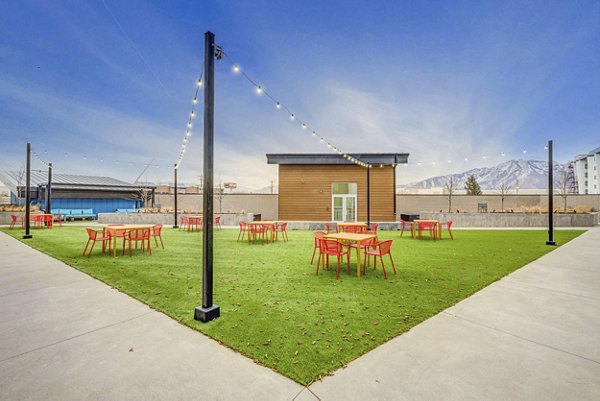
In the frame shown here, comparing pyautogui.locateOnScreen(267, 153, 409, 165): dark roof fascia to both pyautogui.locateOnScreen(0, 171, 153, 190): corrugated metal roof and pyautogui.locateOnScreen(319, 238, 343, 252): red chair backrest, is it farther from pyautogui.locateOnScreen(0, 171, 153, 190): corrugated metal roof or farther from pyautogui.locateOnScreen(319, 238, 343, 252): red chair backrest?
pyautogui.locateOnScreen(0, 171, 153, 190): corrugated metal roof

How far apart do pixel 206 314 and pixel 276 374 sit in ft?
4.45

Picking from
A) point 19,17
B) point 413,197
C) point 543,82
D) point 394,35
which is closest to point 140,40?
point 19,17

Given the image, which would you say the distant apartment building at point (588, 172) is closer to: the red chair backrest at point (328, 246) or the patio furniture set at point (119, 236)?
the red chair backrest at point (328, 246)

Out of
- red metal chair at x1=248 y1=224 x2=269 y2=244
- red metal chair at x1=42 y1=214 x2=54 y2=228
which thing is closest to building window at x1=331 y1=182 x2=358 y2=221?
red metal chair at x1=248 y1=224 x2=269 y2=244

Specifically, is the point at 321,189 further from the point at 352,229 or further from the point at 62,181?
the point at 62,181

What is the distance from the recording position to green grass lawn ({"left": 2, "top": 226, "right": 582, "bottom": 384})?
256 cm

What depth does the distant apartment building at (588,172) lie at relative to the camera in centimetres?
5284

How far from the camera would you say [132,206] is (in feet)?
90.0

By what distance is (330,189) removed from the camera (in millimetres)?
18828

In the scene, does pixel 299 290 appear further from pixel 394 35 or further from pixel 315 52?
pixel 394 35

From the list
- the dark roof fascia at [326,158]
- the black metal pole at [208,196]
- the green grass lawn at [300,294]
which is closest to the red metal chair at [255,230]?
the green grass lawn at [300,294]

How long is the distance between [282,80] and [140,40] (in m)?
7.18

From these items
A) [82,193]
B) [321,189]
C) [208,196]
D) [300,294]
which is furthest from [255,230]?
[82,193]

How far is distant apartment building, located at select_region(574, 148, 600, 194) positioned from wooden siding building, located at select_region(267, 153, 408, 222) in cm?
6281
